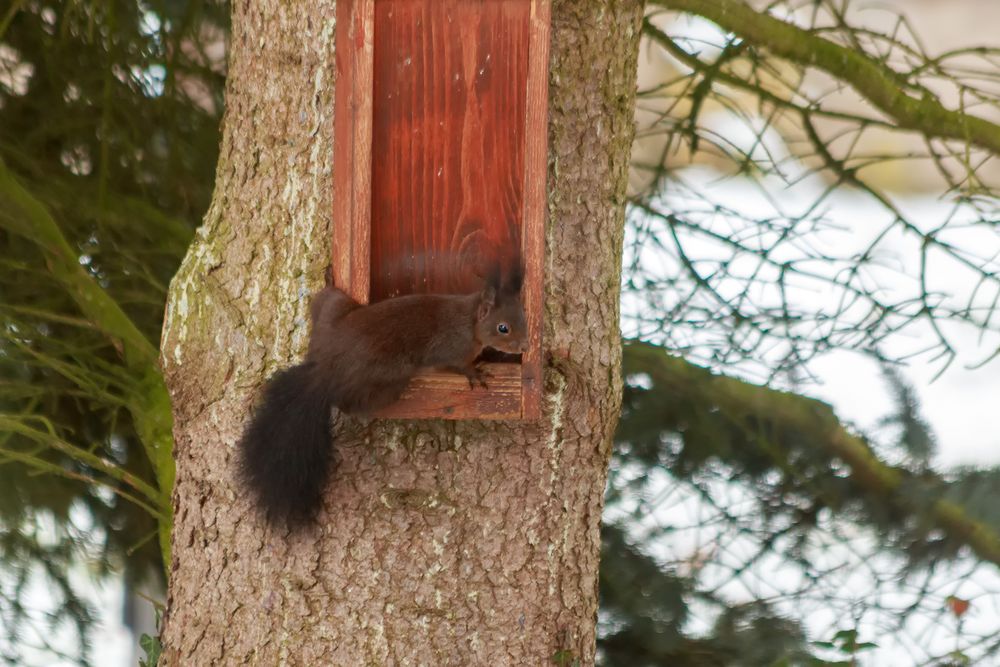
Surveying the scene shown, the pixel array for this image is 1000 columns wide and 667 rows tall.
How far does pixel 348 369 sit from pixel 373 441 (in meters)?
0.15

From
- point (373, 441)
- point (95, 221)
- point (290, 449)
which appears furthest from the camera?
point (95, 221)

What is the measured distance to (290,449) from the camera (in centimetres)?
140

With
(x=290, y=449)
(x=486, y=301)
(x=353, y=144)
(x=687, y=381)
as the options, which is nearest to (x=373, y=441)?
(x=290, y=449)

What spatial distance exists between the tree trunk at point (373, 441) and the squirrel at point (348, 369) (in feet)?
0.32

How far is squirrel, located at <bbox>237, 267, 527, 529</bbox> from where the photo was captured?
4.61ft

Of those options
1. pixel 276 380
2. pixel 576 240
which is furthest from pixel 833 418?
pixel 276 380

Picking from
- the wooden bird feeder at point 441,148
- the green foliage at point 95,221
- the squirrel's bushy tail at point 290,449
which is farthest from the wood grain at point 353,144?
the green foliage at point 95,221

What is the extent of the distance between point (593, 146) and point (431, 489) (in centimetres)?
55

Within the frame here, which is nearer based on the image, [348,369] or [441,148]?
[348,369]

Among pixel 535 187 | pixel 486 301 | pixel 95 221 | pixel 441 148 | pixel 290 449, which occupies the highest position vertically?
pixel 95 221

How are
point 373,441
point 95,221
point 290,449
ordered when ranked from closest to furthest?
point 290,449
point 373,441
point 95,221

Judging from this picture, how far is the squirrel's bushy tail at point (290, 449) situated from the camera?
141cm

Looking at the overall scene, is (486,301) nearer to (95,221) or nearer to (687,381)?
(687,381)

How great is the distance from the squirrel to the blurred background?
87 cm
